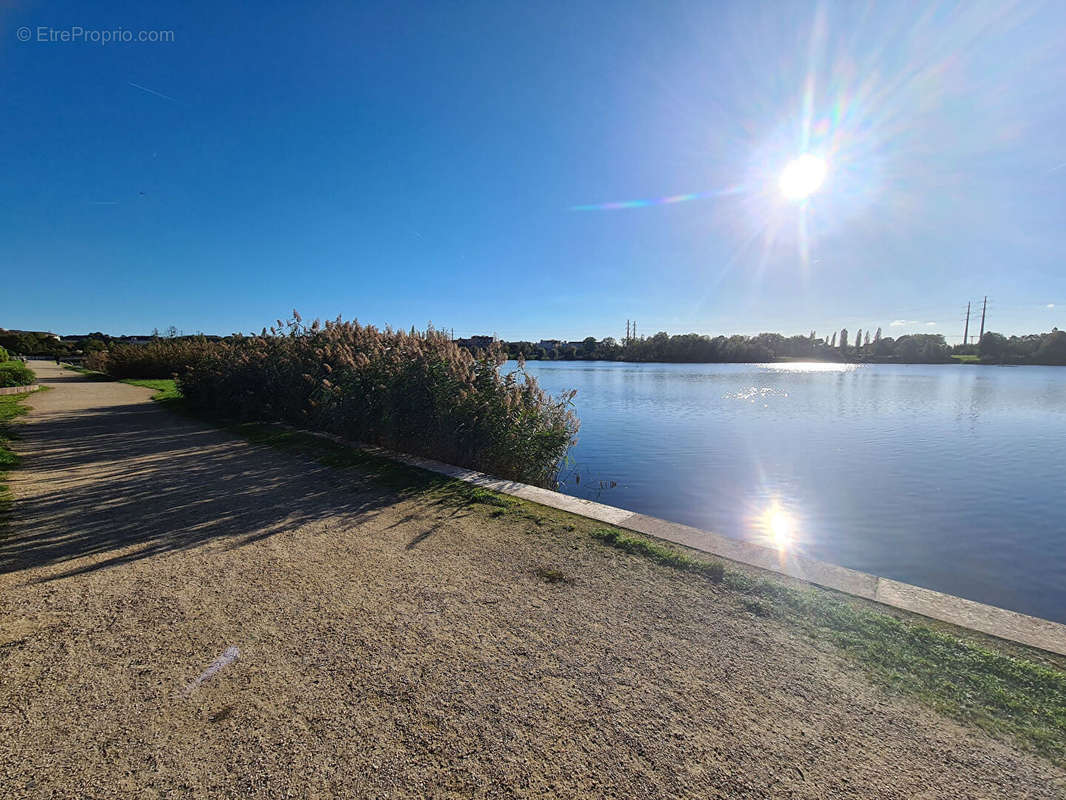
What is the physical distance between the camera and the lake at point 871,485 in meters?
5.13

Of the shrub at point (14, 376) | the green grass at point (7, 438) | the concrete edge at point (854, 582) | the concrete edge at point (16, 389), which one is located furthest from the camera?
the shrub at point (14, 376)

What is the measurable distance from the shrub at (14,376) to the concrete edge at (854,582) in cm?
1949

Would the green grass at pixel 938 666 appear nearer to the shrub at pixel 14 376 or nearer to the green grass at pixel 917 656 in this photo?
the green grass at pixel 917 656

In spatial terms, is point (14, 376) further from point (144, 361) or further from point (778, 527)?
point (778, 527)

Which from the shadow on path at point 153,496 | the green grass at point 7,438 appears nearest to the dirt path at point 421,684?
the shadow on path at point 153,496

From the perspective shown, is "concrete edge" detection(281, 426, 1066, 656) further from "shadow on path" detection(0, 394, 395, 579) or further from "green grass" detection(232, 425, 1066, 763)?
"shadow on path" detection(0, 394, 395, 579)

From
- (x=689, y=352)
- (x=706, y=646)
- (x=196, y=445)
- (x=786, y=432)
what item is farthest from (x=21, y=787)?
(x=689, y=352)

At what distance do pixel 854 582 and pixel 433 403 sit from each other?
5389mm

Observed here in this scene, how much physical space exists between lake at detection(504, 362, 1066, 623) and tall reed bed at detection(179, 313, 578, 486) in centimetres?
132

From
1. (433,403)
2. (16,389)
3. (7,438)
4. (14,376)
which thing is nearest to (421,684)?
(433,403)

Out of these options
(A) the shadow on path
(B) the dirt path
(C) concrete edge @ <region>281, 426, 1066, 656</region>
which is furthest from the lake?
(A) the shadow on path

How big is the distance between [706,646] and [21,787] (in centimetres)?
288

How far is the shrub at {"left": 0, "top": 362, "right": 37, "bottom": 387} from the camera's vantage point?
1475cm

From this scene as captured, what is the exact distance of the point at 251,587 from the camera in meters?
3.08
